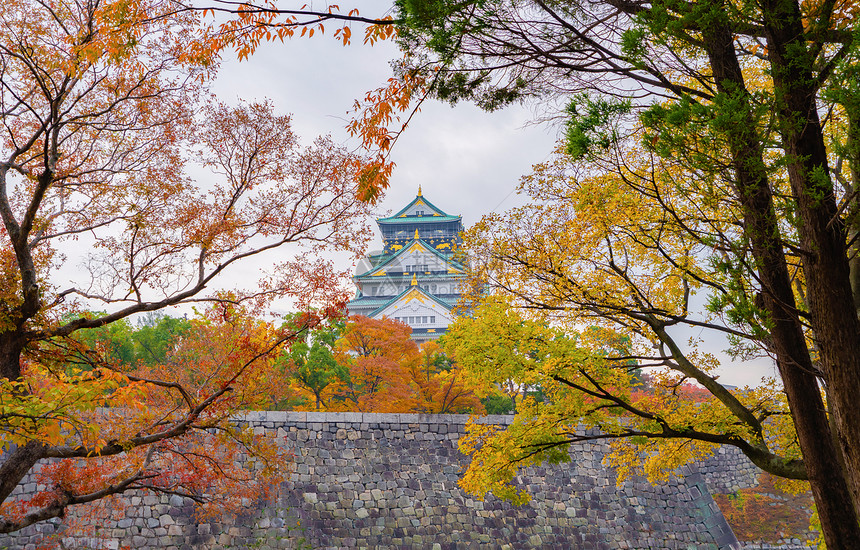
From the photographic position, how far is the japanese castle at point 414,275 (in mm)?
26219

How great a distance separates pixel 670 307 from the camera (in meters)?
6.74

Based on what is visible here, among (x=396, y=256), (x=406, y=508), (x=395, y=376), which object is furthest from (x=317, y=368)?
(x=396, y=256)

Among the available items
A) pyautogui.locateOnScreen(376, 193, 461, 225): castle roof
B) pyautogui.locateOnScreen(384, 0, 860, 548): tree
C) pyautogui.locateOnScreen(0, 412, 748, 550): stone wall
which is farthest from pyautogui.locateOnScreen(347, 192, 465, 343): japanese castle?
pyautogui.locateOnScreen(384, 0, 860, 548): tree

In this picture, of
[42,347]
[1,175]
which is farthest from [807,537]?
[1,175]

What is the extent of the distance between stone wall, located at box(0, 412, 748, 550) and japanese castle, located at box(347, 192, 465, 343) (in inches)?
329

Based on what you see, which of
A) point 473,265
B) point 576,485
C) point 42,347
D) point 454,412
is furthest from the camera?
point 454,412

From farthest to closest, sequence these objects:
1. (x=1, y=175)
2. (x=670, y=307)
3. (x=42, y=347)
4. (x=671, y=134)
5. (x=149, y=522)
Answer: (x=149, y=522)
(x=670, y=307)
(x=42, y=347)
(x=1, y=175)
(x=671, y=134)

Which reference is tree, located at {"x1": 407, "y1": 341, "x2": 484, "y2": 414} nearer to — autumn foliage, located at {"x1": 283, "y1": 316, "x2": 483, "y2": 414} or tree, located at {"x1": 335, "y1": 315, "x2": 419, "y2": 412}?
autumn foliage, located at {"x1": 283, "y1": 316, "x2": 483, "y2": 414}

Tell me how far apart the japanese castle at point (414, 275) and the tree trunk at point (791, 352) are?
16967 millimetres

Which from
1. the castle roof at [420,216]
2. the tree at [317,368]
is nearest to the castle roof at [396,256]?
the castle roof at [420,216]

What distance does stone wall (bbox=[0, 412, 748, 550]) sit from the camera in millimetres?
11758

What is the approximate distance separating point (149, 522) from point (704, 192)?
474 inches

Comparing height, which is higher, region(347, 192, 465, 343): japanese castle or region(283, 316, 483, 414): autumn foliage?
region(347, 192, 465, 343): japanese castle

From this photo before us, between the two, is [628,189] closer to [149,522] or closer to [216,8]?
[216,8]
